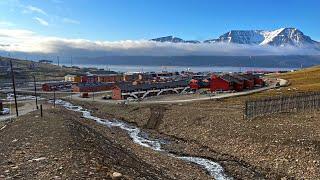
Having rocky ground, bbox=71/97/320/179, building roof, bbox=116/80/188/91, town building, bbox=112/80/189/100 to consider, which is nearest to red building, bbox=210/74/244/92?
town building, bbox=112/80/189/100

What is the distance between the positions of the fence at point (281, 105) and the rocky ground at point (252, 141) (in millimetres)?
2377

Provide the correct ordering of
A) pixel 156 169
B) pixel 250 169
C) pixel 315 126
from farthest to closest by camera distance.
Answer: pixel 315 126 → pixel 250 169 → pixel 156 169

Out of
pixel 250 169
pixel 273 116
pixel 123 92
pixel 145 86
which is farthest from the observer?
pixel 145 86

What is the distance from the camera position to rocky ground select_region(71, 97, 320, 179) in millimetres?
35625

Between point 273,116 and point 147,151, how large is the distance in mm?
24549

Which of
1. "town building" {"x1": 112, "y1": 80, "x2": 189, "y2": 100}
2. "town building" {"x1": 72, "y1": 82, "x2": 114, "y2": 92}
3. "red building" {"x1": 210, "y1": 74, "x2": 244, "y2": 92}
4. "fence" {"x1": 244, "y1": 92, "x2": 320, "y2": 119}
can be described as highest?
"fence" {"x1": 244, "y1": 92, "x2": 320, "y2": 119}

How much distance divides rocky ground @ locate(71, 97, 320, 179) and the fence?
7.80 ft

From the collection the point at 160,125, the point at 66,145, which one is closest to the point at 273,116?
the point at 160,125

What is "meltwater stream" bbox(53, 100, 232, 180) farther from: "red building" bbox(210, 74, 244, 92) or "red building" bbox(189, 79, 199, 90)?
"red building" bbox(189, 79, 199, 90)

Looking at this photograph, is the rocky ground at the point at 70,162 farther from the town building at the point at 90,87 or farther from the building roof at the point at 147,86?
the town building at the point at 90,87

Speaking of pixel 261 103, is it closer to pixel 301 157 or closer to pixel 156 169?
pixel 301 157

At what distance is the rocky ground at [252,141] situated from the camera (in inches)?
1403

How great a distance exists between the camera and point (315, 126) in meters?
49.3

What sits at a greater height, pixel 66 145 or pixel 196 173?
pixel 66 145
